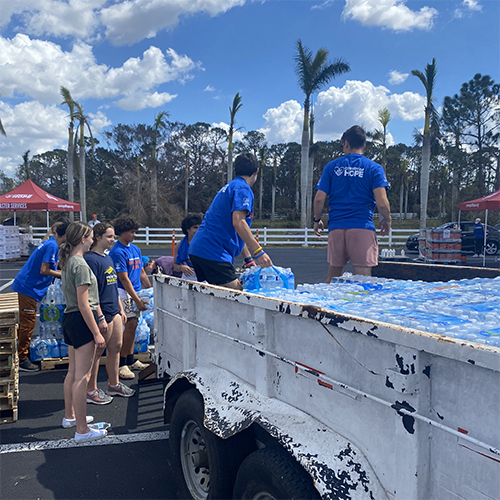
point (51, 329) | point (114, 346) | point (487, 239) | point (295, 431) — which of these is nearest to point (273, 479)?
point (295, 431)

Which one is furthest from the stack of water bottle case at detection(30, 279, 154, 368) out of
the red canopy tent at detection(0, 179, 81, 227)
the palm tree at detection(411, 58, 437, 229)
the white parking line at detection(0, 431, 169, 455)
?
the palm tree at detection(411, 58, 437, 229)

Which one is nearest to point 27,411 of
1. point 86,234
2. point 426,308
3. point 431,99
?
point 86,234

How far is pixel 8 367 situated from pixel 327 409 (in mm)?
3531

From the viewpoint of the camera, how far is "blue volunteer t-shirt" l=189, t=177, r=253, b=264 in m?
3.76

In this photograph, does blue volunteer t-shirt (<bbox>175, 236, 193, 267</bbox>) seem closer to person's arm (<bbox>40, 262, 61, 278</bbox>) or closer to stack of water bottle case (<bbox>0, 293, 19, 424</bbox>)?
person's arm (<bbox>40, 262, 61, 278</bbox>)

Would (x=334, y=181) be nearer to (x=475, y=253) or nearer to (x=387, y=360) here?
(x=387, y=360)

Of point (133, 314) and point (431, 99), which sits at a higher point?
point (431, 99)

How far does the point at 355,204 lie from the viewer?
461 cm

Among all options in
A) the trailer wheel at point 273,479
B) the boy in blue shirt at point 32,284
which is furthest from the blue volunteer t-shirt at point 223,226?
the boy in blue shirt at point 32,284

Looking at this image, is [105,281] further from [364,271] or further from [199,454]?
[364,271]

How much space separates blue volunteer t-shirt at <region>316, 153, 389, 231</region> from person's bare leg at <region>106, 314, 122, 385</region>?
245 centimetres

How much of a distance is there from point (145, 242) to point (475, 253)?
58.4ft

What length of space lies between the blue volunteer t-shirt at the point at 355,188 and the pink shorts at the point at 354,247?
0.07 metres

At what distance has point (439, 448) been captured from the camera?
143cm
